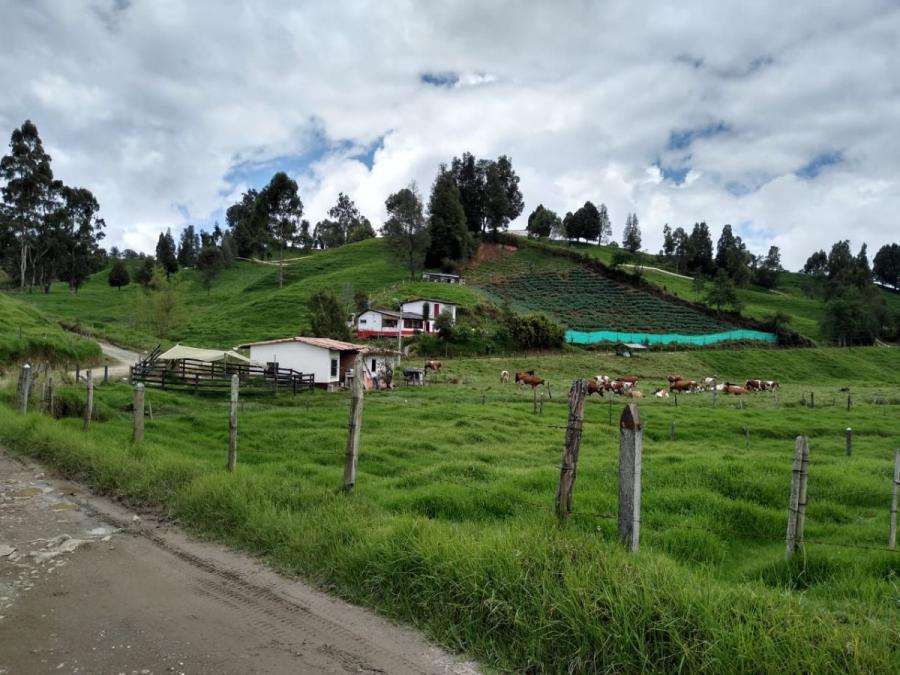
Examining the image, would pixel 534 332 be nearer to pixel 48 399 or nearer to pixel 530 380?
pixel 530 380

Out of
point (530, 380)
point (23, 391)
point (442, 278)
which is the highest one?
point (442, 278)

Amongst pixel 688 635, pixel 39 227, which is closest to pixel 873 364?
pixel 688 635

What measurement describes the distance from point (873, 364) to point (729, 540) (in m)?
71.7

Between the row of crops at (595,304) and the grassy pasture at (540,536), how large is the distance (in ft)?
186

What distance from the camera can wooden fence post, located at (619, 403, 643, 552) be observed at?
5.30 meters

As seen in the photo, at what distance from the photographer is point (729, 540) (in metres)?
7.79

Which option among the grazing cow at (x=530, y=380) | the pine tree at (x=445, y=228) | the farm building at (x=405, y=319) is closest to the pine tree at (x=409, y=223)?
the pine tree at (x=445, y=228)

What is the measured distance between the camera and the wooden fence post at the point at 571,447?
5.68 m

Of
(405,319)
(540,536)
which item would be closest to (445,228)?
(405,319)

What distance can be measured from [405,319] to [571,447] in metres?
55.1

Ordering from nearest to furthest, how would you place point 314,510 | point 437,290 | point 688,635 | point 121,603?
point 688,635 < point 121,603 < point 314,510 < point 437,290

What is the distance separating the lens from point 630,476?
538 centimetres

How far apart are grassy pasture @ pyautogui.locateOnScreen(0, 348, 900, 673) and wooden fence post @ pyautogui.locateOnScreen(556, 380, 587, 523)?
0.22 metres

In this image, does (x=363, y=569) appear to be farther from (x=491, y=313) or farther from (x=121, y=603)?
(x=491, y=313)
